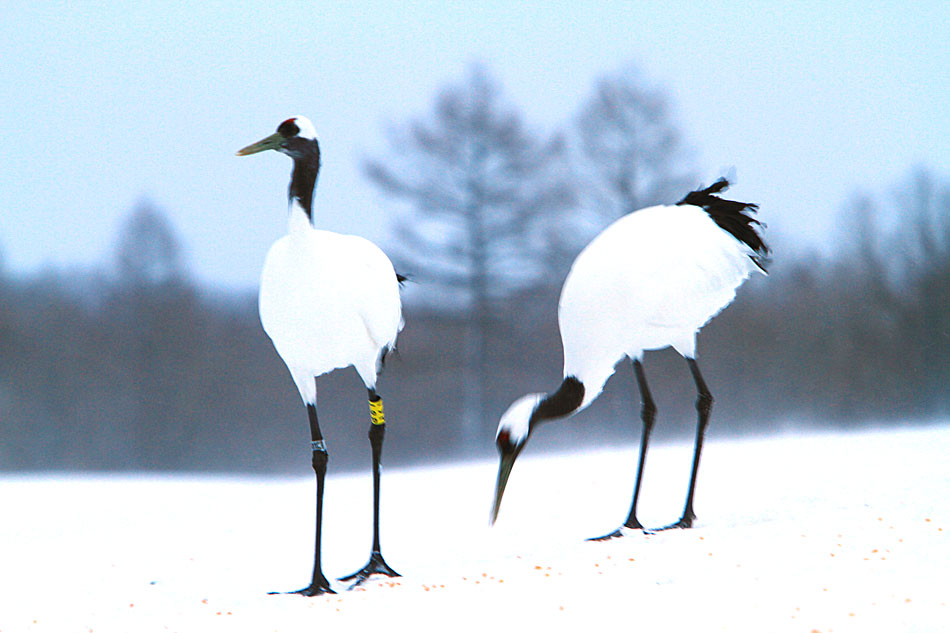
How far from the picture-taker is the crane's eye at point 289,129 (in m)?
3.66

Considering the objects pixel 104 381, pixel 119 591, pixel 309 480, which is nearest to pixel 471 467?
pixel 309 480

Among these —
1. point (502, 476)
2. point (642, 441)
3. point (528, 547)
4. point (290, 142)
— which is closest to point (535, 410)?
point (502, 476)

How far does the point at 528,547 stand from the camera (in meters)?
4.34

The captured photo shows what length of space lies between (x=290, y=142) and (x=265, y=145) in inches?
4.0

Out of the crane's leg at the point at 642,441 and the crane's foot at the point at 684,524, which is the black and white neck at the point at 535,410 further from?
the crane's foot at the point at 684,524

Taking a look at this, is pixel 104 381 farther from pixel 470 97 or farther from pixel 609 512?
pixel 609 512

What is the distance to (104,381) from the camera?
11.0 meters

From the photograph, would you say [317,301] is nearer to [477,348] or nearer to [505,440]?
[505,440]

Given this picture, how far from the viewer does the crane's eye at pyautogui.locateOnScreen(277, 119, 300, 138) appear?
366 cm

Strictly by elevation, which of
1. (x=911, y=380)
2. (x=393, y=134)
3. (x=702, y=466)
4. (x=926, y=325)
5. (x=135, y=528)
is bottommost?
(x=135, y=528)

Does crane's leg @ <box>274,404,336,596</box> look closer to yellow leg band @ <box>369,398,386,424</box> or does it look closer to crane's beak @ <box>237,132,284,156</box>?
yellow leg band @ <box>369,398,386,424</box>

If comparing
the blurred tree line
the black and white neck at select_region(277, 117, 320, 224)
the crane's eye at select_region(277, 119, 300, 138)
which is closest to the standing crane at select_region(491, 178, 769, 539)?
the black and white neck at select_region(277, 117, 320, 224)

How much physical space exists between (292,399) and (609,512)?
6425 millimetres

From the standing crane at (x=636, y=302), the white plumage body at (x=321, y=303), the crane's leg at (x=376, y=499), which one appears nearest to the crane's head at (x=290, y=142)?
the white plumage body at (x=321, y=303)
